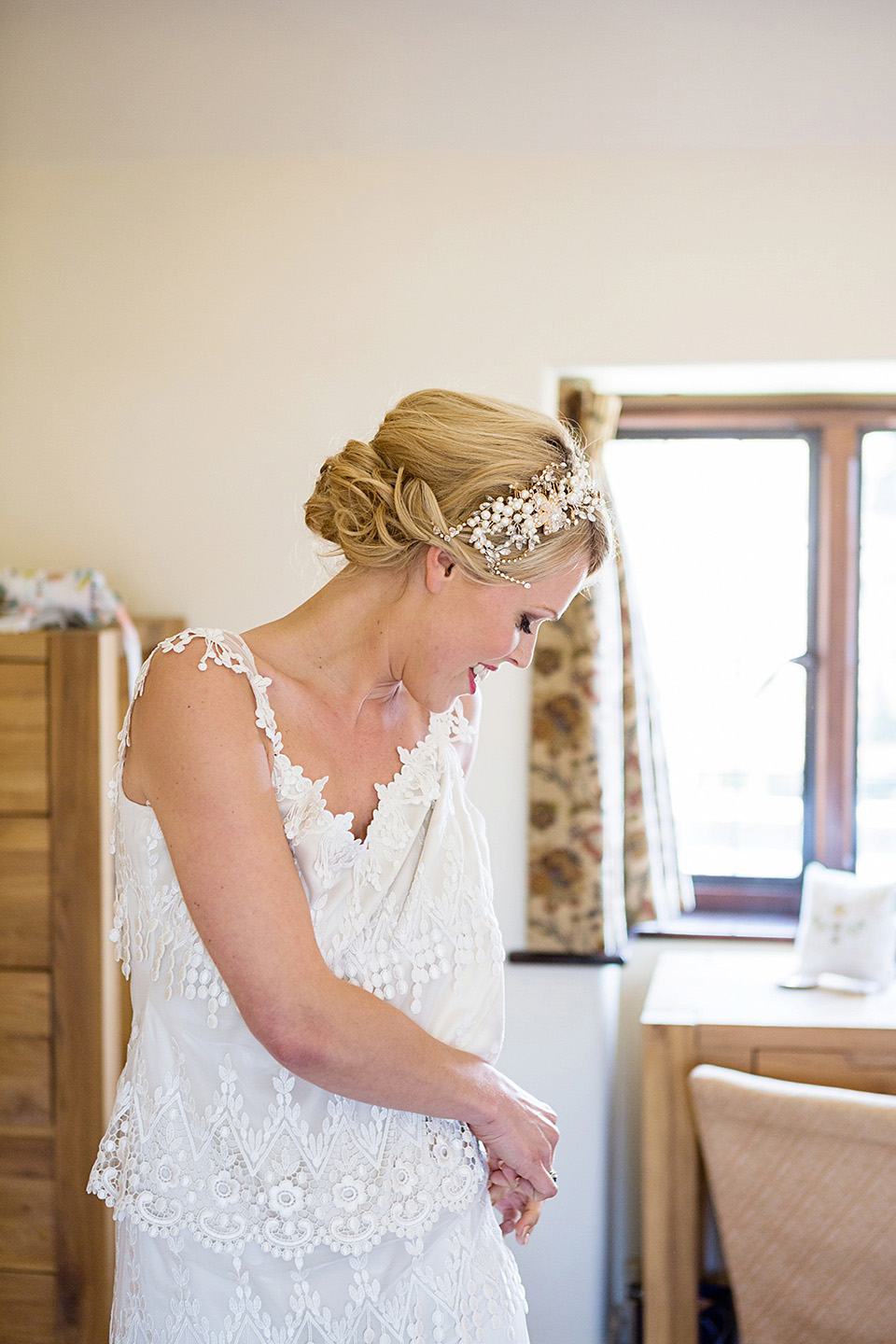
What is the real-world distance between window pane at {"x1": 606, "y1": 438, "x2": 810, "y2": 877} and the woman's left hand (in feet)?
5.97

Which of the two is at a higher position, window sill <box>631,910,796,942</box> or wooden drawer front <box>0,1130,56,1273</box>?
window sill <box>631,910,796,942</box>

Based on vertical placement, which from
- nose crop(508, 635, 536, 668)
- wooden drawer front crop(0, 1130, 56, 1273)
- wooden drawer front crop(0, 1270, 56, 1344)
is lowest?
wooden drawer front crop(0, 1270, 56, 1344)

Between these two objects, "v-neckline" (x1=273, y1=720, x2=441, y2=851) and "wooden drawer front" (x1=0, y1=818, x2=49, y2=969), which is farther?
"wooden drawer front" (x1=0, y1=818, x2=49, y2=969)

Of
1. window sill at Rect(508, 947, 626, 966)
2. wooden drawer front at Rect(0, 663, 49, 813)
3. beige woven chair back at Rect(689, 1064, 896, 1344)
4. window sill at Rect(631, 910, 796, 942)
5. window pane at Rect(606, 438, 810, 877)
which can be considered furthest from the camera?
window pane at Rect(606, 438, 810, 877)

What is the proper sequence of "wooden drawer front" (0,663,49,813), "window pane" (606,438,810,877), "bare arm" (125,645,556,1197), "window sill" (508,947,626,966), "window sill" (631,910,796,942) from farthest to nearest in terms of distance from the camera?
"window pane" (606,438,810,877) < "window sill" (631,910,796,942) < "window sill" (508,947,626,966) < "wooden drawer front" (0,663,49,813) < "bare arm" (125,645,556,1197)

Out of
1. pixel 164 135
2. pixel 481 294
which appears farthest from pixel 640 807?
pixel 164 135

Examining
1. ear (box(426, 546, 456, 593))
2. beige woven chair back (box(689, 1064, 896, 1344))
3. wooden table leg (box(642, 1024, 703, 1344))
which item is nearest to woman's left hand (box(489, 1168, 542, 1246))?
ear (box(426, 546, 456, 593))

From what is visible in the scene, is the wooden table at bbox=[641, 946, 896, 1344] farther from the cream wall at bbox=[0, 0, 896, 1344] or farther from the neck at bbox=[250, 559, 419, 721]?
the neck at bbox=[250, 559, 419, 721]

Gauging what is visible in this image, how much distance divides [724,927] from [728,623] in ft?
2.60

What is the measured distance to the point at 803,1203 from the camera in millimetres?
2062

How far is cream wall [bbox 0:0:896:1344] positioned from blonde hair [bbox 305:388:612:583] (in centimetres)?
132

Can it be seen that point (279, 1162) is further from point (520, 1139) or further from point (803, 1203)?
point (803, 1203)

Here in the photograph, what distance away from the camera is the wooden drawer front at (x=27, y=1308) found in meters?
2.26

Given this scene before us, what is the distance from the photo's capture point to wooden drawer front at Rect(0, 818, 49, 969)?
2.24 metres
